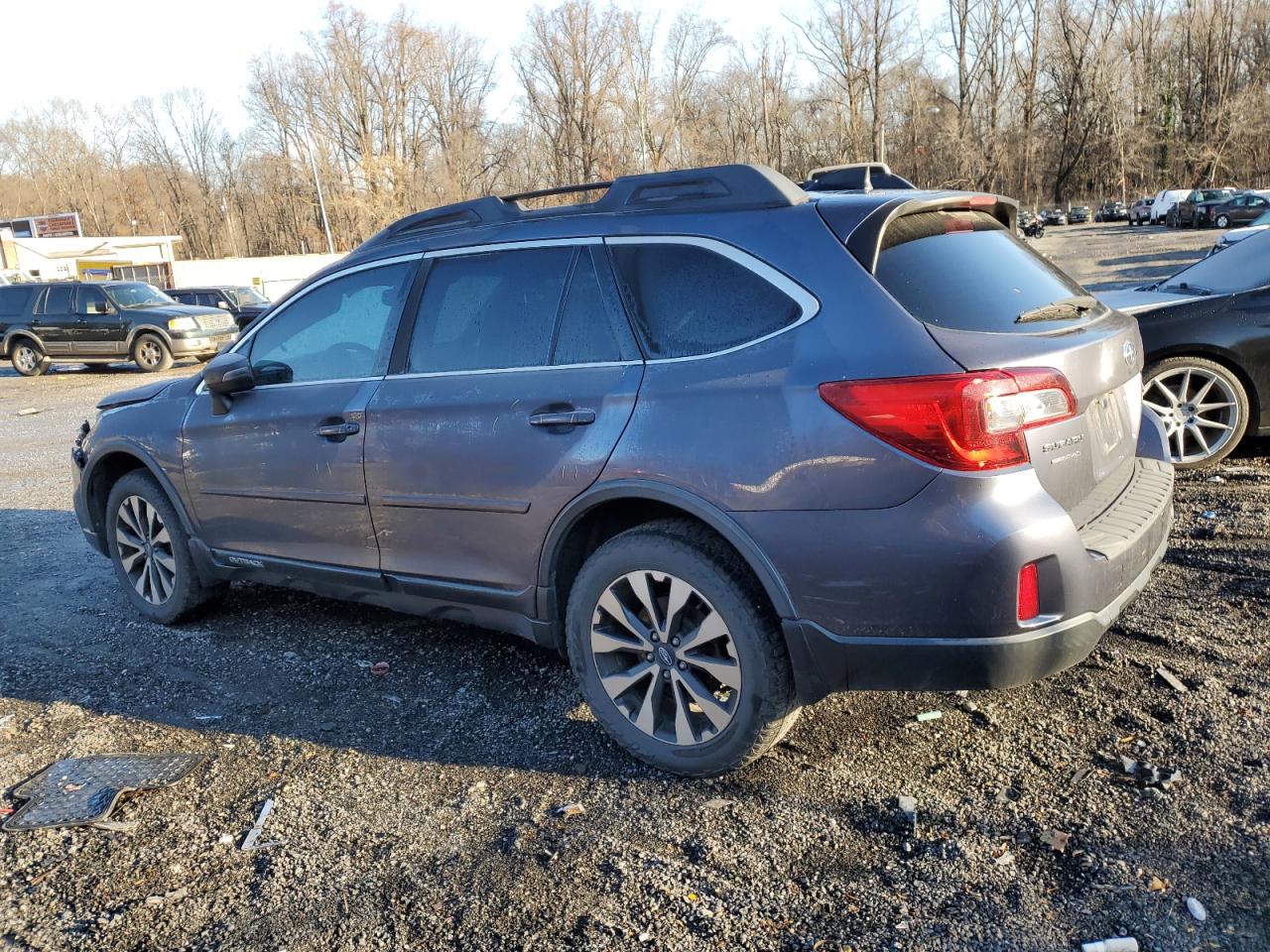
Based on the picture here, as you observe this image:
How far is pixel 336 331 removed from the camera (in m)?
4.10

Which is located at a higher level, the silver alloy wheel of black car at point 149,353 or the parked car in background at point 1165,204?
the parked car in background at point 1165,204

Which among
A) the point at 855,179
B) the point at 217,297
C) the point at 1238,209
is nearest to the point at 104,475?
the point at 855,179

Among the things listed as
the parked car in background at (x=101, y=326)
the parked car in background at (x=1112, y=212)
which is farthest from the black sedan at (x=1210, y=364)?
the parked car in background at (x=1112, y=212)

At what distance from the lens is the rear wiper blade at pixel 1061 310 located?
116 inches

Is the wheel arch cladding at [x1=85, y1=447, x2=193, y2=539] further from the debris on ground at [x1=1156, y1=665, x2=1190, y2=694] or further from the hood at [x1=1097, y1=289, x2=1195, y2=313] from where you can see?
the hood at [x1=1097, y1=289, x2=1195, y2=313]

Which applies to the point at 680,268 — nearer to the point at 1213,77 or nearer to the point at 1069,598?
the point at 1069,598

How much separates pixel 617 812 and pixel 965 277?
1.95 meters

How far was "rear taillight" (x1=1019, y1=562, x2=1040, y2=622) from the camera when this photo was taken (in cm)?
254

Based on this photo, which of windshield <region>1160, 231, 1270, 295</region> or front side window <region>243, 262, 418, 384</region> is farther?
windshield <region>1160, 231, 1270, 295</region>

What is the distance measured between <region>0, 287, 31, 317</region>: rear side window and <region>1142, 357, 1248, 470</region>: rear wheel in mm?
21593

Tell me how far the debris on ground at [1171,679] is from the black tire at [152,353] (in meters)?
19.5

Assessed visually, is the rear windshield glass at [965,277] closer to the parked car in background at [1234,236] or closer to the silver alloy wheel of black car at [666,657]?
the silver alloy wheel of black car at [666,657]

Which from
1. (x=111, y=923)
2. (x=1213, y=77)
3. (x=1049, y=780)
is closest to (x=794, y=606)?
(x=1049, y=780)

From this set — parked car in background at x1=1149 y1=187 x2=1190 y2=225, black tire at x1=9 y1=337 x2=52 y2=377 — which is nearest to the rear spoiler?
black tire at x1=9 y1=337 x2=52 y2=377
